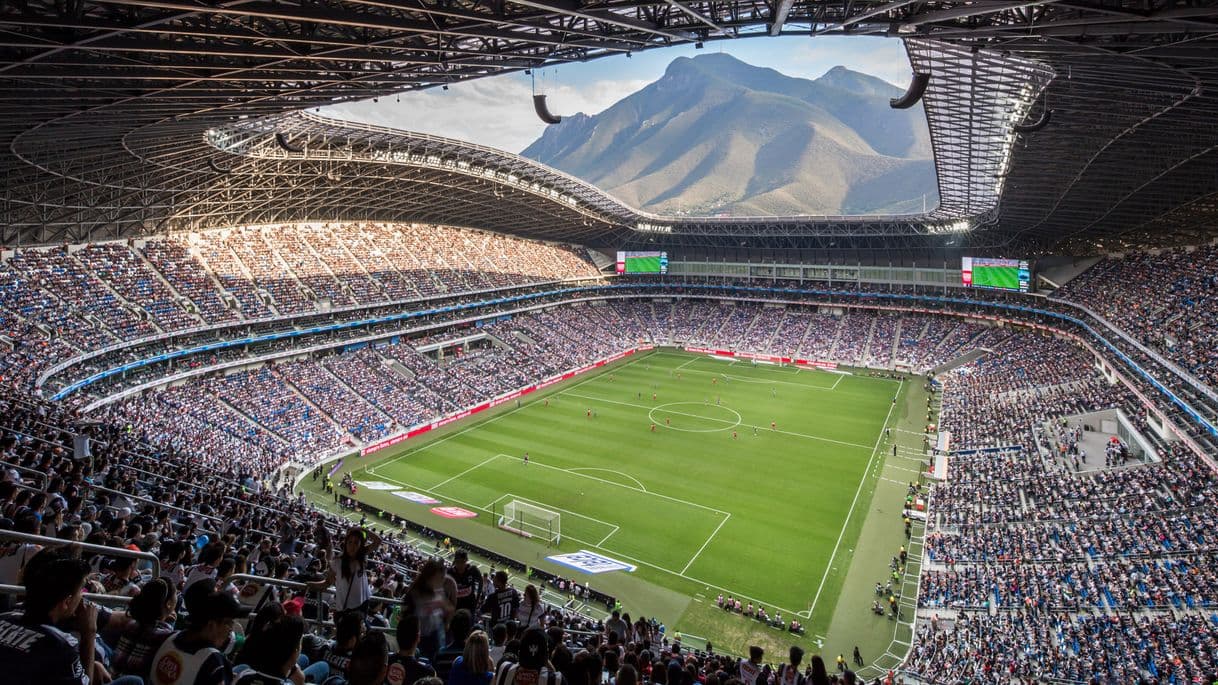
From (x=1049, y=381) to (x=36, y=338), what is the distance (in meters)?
62.3

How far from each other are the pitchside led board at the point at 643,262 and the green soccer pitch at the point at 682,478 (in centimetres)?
2393

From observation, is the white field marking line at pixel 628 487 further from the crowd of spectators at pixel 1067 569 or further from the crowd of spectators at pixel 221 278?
the crowd of spectators at pixel 221 278

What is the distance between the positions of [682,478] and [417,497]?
48.7 feet

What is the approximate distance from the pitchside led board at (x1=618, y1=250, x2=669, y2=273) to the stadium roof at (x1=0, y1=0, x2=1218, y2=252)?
22.3m

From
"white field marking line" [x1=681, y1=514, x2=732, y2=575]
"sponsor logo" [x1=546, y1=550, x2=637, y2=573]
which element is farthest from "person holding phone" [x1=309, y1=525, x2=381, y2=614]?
"white field marking line" [x1=681, y1=514, x2=732, y2=575]

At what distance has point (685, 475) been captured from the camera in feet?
125

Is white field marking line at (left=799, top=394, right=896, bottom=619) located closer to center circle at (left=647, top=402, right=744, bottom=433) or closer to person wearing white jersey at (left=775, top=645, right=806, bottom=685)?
center circle at (left=647, top=402, right=744, bottom=433)

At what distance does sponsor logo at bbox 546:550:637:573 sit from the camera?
2742 cm

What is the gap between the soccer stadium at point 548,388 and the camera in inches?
346

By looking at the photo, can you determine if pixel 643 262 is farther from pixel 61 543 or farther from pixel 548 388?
pixel 61 543

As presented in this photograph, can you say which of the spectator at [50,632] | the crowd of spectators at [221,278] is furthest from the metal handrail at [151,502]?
the crowd of spectators at [221,278]

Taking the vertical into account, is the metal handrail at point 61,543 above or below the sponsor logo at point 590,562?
above

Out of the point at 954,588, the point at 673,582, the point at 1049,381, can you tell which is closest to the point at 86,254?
the point at 673,582

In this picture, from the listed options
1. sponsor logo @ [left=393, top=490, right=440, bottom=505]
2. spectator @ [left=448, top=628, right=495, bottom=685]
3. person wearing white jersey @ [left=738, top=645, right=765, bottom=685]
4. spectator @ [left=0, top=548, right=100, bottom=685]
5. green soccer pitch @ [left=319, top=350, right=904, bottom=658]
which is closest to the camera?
spectator @ [left=0, top=548, right=100, bottom=685]
